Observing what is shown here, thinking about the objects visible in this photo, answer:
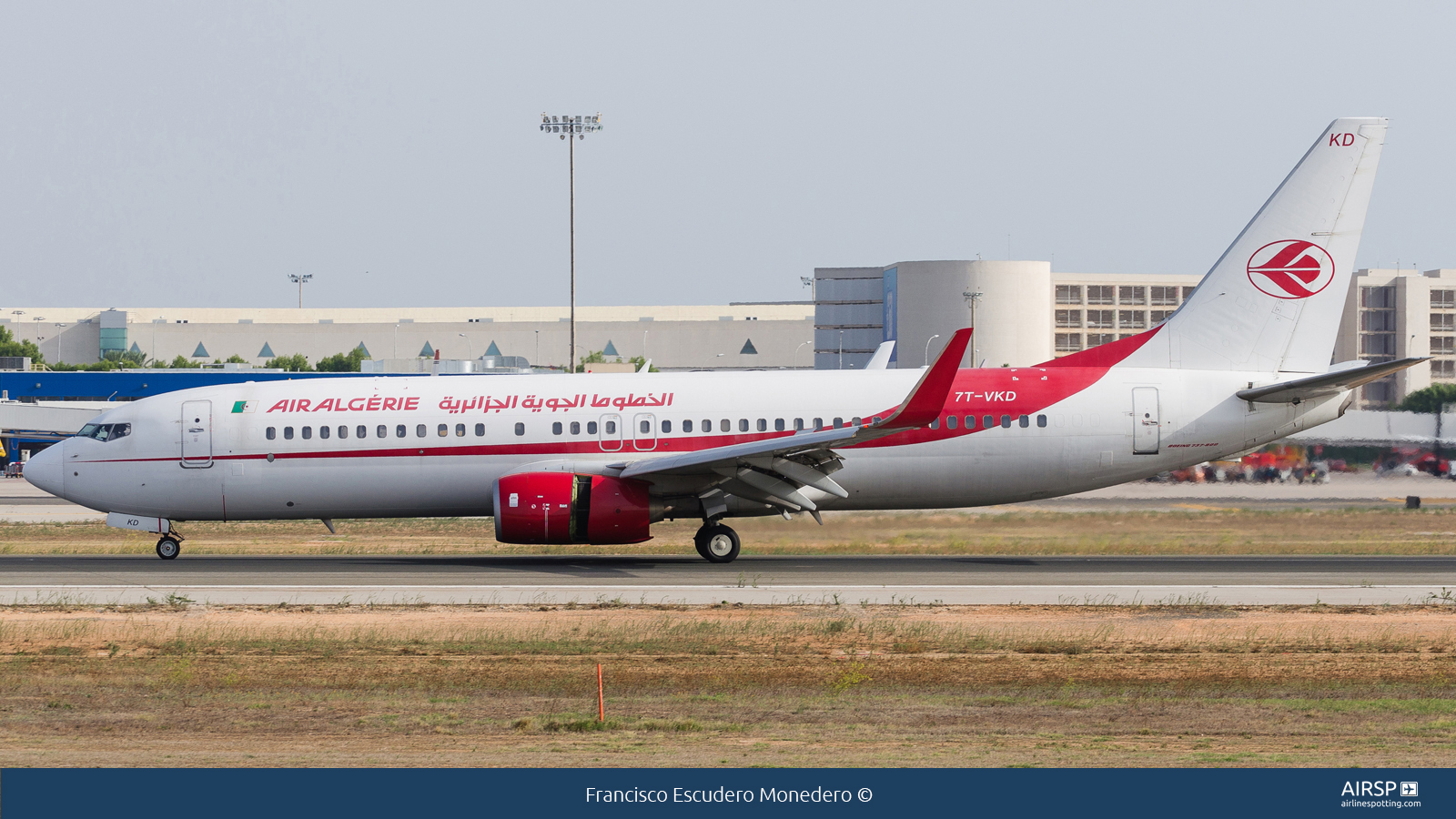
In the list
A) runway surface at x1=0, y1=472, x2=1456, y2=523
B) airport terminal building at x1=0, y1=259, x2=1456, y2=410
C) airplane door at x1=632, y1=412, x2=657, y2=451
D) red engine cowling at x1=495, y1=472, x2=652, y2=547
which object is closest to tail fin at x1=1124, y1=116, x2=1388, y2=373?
runway surface at x1=0, y1=472, x2=1456, y2=523

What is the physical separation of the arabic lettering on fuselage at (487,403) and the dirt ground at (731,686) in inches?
317

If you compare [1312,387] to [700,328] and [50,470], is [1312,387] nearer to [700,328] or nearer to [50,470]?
[50,470]

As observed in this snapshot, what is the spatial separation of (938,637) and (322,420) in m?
15.7

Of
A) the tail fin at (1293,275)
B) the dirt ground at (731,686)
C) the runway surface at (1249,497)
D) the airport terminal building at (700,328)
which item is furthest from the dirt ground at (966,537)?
the airport terminal building at (700,328)

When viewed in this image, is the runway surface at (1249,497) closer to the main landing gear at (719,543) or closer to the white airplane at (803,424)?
the white airplane at (803,424)

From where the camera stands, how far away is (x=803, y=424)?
29016 millimetres

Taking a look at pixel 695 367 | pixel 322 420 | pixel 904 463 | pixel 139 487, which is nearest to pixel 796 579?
pixel 904 463

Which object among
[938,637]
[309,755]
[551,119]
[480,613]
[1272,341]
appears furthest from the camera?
[551,119]

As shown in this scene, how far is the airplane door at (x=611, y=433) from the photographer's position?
2888 centimetres

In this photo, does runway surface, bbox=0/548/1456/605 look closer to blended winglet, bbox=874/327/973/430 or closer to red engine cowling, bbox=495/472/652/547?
red engine cowling, bbox=495/472/652/547

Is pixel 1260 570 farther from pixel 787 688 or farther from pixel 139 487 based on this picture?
pixel 139 487

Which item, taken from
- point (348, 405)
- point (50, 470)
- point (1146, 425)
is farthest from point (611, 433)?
point (50, 470)

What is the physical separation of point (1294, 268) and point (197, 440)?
78.7ft

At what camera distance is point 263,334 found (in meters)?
153
